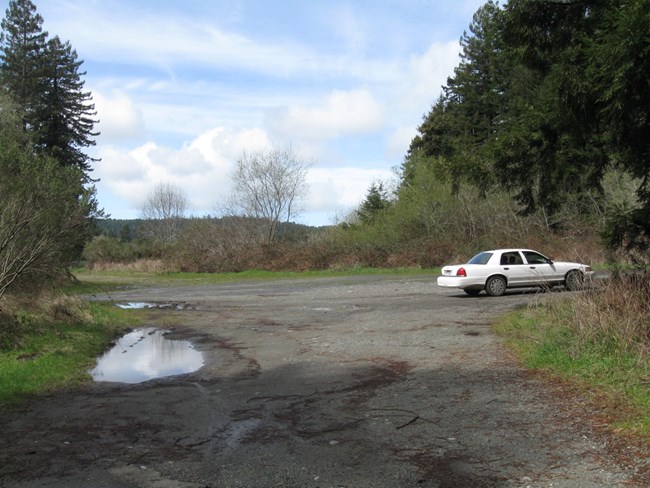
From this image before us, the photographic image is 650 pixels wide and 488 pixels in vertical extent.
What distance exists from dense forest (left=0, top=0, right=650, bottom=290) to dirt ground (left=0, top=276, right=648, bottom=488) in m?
3.54

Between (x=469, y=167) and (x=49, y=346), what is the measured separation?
10.2 meters

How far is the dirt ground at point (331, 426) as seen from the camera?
5.14m

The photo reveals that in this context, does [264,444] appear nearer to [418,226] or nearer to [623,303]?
[623,303]

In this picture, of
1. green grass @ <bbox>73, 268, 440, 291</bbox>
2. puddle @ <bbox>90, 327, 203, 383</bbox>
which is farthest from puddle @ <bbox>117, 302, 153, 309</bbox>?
green grass @ <bbox>73, 268, 440, 291</bbox>

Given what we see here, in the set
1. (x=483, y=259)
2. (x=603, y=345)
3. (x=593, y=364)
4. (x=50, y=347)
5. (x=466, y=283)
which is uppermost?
(x=483, y=259)

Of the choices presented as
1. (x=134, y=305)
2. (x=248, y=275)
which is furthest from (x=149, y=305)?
(x=248, y=275)

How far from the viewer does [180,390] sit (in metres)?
9.06

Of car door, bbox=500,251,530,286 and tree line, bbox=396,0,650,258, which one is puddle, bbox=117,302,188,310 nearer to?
car door, bbox=500,251,530,286

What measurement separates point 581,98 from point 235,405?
295 inches

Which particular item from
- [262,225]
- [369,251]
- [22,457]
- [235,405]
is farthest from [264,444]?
[262,225]

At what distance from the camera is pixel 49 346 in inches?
480

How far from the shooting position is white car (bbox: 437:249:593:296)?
20.3 metres

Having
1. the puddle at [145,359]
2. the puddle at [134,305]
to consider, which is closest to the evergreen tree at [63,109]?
the puddle at [134,305]

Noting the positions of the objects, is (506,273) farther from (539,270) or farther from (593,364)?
(593,364)
